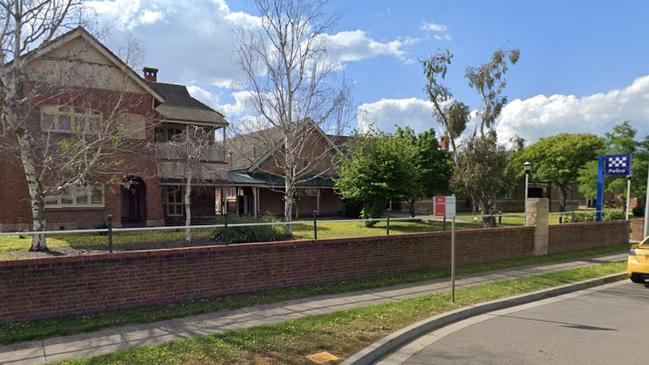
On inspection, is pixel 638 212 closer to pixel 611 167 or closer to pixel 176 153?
pixel 611 167

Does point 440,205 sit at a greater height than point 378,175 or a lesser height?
lesser

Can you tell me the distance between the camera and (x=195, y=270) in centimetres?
866

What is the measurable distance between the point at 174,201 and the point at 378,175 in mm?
12215

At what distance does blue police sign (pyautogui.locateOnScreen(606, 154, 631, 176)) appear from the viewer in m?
22.2

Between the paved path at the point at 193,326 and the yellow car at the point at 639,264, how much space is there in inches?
178

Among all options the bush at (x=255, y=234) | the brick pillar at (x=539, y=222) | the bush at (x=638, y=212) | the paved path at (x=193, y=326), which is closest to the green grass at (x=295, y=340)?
the paved path at (x=193, y=326)

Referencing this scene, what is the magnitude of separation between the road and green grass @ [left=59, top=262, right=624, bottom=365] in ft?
1.83

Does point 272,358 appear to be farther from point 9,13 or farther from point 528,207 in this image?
point 528,207

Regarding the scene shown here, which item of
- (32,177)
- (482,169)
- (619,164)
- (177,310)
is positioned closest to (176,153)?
(32,177)

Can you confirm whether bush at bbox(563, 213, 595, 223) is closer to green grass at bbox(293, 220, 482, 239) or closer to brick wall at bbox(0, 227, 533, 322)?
green grass at bbox(293, 220, 482, 239)

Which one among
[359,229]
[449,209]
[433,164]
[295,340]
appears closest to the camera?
[295,340]

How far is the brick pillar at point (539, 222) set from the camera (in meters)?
16.0

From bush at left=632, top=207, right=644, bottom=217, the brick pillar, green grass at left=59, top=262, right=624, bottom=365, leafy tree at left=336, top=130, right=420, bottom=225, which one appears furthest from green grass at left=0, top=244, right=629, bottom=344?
bush at left=632, top=207, right=644, bottom=217

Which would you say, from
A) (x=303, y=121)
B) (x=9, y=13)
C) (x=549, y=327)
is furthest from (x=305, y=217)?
(x=549, y=327)
